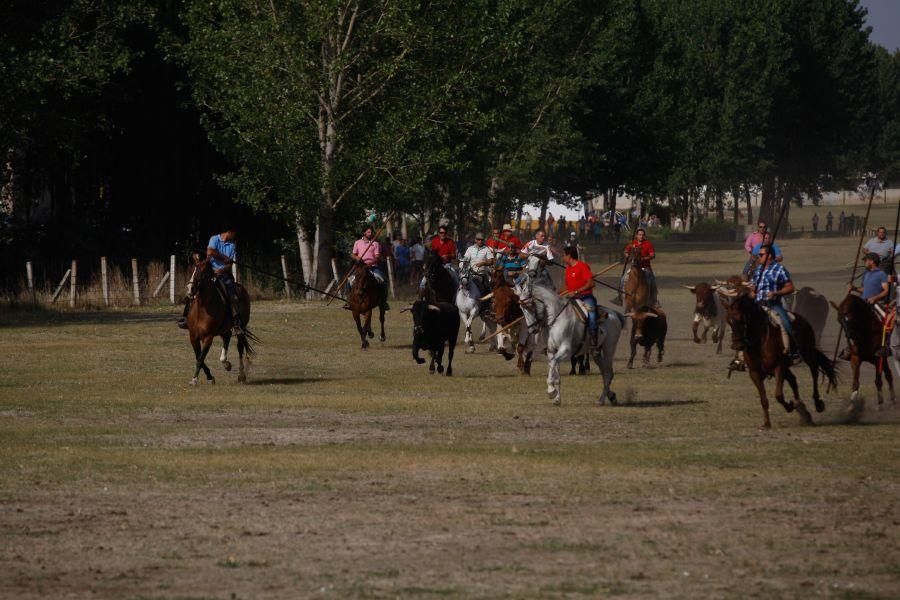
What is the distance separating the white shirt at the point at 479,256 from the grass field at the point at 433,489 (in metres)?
5.41

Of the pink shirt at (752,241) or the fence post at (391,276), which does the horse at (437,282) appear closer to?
the pink shirt at (752,241)

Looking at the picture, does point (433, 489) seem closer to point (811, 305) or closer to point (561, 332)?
point (561, 332)

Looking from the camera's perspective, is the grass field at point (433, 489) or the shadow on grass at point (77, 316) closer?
the grass field at point (433, 489)

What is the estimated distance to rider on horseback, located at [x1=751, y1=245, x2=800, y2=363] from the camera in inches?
870

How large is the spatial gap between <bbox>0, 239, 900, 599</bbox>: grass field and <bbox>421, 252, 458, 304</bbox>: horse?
340 cm

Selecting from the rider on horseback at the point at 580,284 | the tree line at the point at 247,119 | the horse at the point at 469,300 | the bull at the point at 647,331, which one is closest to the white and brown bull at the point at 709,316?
the bull at the point at 647,331

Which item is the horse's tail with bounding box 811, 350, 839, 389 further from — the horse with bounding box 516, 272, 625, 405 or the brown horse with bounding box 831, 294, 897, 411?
the horse with bounding box 516, 272, 625, 405

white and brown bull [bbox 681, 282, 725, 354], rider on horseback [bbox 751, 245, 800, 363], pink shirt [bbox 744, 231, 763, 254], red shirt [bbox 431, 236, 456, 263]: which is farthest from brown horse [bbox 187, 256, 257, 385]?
white and brown bull [bbox 681, 282, 725, 354]

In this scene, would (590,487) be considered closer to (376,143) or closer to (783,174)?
(376,143)

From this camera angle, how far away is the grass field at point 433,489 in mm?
12047

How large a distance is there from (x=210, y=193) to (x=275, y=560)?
48.2 m

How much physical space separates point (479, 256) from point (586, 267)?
956cm

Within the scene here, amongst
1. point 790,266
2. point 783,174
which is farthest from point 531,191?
point 783,174

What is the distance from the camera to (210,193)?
197 ft
